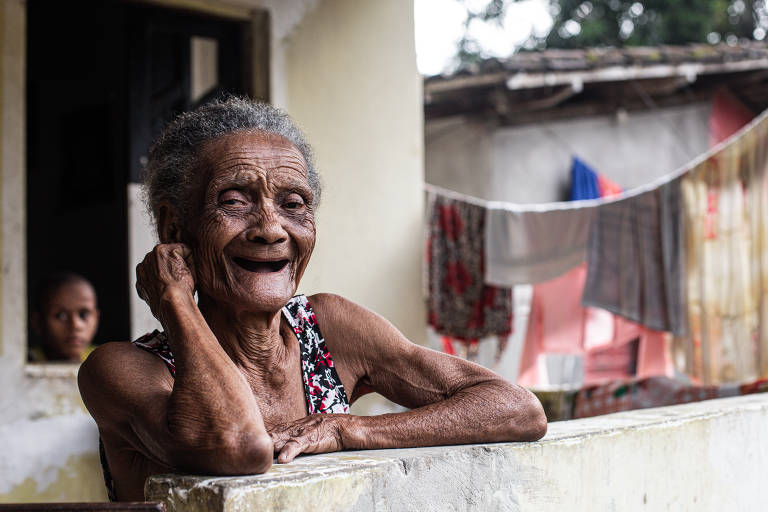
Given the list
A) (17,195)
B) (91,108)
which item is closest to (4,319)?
(17,195)

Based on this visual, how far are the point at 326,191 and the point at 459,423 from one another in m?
2.86

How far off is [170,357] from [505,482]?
0.90 metres

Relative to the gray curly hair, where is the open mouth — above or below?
below

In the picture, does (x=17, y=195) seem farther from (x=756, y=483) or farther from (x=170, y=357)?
(x=756, y=483)

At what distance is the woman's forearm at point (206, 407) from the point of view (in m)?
1.69

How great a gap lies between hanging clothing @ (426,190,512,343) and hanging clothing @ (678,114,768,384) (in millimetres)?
1340

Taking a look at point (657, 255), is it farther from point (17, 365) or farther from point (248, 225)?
point (248, 225)

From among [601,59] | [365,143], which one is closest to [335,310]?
[365,143]

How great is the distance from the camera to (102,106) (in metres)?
6.21

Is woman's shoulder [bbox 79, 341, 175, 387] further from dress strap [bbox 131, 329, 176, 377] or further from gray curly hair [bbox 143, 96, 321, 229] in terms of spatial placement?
gray curly hair [bbox 143, 96, 321, 229]

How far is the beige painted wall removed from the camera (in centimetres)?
488

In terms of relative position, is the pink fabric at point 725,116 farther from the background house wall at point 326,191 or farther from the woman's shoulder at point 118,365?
the woman's shoulder at point 118,365

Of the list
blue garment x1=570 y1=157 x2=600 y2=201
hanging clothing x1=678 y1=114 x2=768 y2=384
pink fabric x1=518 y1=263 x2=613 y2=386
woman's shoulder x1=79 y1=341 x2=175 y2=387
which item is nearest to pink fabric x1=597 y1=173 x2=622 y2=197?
blue garment x1=570 y1=157 x2=600 y2=201

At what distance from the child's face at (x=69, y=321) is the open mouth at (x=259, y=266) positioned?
341 cm
